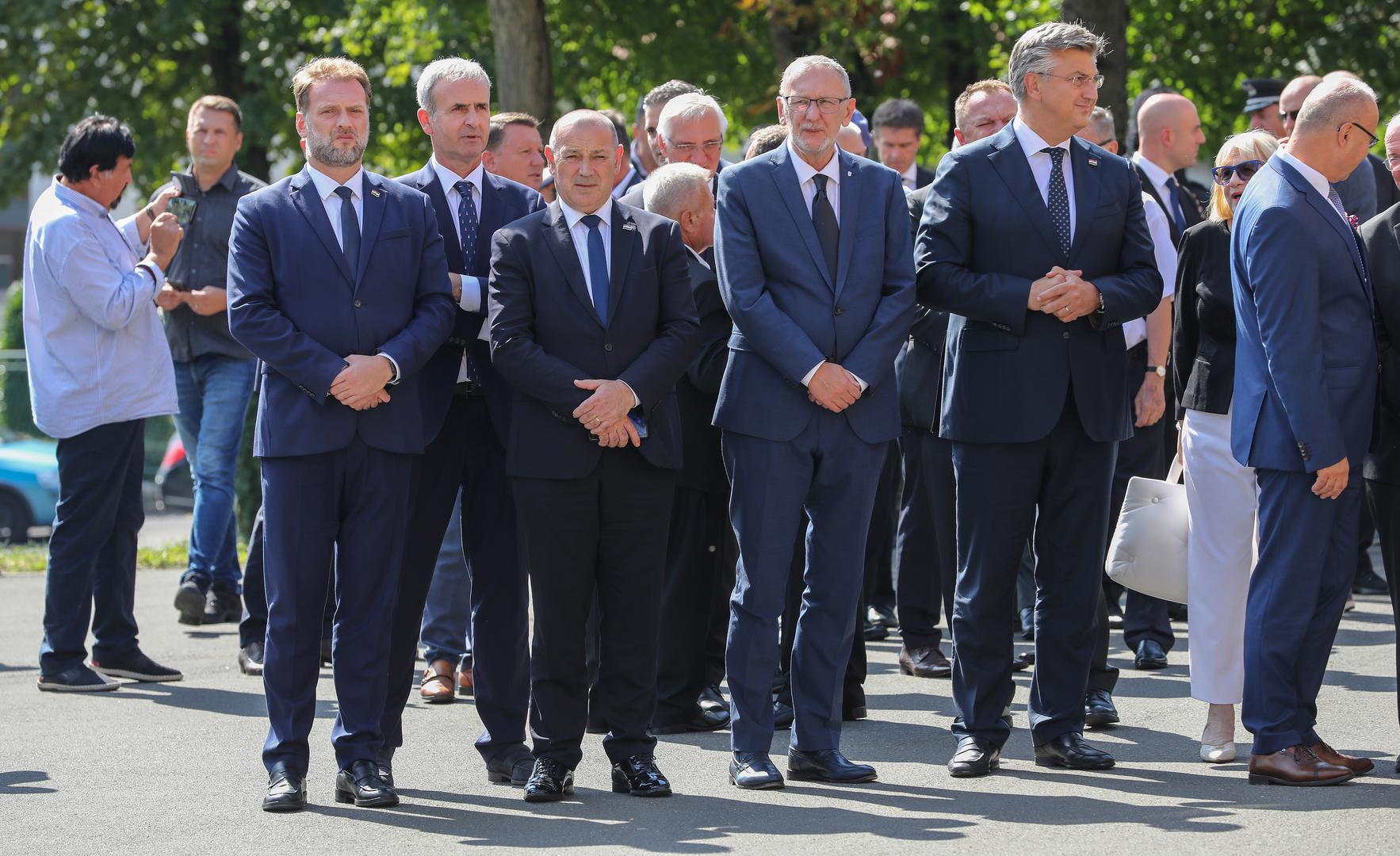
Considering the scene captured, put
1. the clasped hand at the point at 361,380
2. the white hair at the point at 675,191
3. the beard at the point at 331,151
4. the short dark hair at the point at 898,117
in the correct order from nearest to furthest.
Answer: the clasped hand at the point at 361,380 → the beard at the point at 331,151 → the white hair at the point at 675,191 → the short dark hair at the point at 898,117

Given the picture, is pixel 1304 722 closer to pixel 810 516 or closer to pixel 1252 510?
pixel 1252 510

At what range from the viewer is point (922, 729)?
723 centimetres

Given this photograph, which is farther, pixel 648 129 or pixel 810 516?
pixel 648 129

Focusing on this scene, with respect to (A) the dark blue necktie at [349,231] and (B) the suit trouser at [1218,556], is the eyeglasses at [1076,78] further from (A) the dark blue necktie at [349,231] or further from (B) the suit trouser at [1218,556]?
(A) the dark blue necktie at [349,231]

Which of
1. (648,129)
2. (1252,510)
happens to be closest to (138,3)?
(648,129)

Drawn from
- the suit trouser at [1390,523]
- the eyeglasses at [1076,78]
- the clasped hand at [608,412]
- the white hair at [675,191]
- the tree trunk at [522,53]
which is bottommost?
the suit trouser at [1390,523]

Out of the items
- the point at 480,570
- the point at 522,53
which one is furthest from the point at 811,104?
the point at 522,53

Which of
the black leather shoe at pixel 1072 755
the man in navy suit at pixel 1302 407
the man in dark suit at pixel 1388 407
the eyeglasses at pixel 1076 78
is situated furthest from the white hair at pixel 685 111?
the black leather shoe at pixel 1072 755

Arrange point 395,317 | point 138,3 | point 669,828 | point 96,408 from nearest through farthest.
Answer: point 669,828
point 395,317
point 96,408
point 138,3

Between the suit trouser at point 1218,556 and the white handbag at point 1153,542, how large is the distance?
0.15ft

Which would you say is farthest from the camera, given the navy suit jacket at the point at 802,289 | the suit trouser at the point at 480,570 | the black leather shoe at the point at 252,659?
the black leather shoe at the point at 252,659

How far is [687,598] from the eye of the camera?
24.4ft

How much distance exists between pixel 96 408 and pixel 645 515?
11.2ft

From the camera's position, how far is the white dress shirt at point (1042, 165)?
646 centimetres
